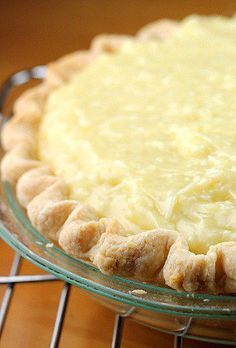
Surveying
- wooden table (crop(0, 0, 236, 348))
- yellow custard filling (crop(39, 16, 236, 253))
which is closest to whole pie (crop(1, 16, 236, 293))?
yellow custard filling (crop(39, 16, 236, 253))

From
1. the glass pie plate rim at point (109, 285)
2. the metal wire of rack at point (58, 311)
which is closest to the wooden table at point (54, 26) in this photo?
the metal wire of rack at point (58, 311)

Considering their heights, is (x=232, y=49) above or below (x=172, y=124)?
above

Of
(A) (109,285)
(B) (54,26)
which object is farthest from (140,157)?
(B) (54,26)

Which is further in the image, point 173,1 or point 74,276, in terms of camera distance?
point 173,1

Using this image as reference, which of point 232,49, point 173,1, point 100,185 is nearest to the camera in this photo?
point 100,185

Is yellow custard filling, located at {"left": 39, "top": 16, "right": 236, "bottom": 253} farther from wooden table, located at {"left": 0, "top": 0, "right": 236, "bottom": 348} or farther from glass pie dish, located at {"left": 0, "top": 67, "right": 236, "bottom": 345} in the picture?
wooden table, located at {"left": 0, "top": 0, "right": 236, "bottom": 348}

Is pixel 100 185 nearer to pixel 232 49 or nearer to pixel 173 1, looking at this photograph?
pixel 232 49

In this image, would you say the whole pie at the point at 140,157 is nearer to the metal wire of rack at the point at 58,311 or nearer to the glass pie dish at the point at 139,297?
the glass pie dish at the point at 139,297

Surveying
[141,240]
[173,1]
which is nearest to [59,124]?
[141,240]
